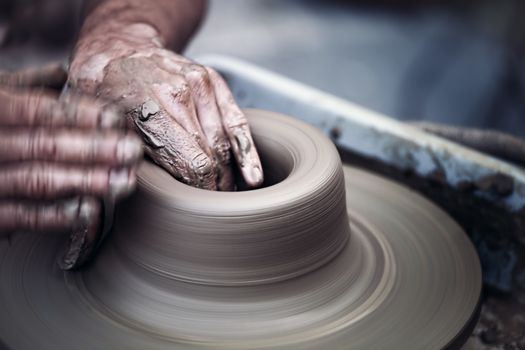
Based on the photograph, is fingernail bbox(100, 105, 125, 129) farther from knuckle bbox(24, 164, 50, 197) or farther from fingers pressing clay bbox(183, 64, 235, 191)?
fingers pressing clay bbox(183, 64, 235, 191)

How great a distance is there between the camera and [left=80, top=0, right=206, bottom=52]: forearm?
1.33 m

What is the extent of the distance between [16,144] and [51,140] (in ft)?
0.14

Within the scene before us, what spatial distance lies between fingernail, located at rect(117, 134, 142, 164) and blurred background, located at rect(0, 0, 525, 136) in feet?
5.46

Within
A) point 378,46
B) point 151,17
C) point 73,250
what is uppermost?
point 151,17

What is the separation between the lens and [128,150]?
0.84m

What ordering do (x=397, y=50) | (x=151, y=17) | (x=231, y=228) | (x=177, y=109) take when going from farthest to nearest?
(x=397, y=50) → (x=151, y=17) → (x=177, y=109) → (x=231, y=228)

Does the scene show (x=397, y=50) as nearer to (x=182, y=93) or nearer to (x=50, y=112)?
(x=182, y=93)

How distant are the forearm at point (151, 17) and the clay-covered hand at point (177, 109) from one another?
159mm

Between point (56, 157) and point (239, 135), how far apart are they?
323 mm

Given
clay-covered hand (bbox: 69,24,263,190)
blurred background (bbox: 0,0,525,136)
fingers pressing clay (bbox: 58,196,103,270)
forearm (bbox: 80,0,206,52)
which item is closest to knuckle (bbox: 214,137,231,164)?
clay-covered hand (bbox: 69,24,263,190)

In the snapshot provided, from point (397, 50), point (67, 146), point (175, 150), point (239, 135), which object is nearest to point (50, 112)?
point (67, 146)

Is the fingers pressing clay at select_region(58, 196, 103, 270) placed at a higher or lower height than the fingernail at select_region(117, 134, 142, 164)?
lower

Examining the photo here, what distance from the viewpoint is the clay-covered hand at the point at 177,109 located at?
102cm

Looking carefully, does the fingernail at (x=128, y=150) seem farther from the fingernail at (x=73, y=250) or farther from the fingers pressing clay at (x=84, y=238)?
the fingernail at (x=73, y=250)
